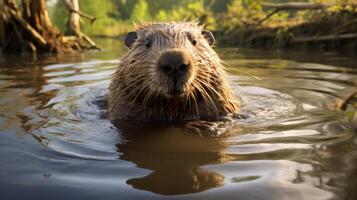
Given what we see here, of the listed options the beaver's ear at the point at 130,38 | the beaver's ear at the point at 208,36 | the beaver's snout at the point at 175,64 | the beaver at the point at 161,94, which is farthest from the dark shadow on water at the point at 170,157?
the beaver's ear at the point at 208,36

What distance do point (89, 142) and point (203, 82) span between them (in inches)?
40.6

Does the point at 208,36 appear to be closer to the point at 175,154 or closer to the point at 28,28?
Result: the point at 175,154

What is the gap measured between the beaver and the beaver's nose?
0.65 feet

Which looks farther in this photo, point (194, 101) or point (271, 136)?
point (194, 101)

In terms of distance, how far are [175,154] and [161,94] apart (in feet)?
2.77

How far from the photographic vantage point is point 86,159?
93.6 inches

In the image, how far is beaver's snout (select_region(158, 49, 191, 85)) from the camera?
9.54ft

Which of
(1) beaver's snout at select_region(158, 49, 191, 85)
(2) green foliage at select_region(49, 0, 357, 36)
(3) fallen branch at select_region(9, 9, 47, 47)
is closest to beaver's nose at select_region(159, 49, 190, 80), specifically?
(1) beaver's snout at select_region(158, 49, 191, 85)

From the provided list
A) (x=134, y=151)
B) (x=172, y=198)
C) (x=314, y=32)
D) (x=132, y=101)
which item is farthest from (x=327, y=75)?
(x=314, y=32)

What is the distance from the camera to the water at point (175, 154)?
193cm

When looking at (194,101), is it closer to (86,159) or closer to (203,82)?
(203,82)

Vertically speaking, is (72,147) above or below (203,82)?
below

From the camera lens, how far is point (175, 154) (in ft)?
8.11

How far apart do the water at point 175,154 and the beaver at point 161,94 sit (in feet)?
0.65
